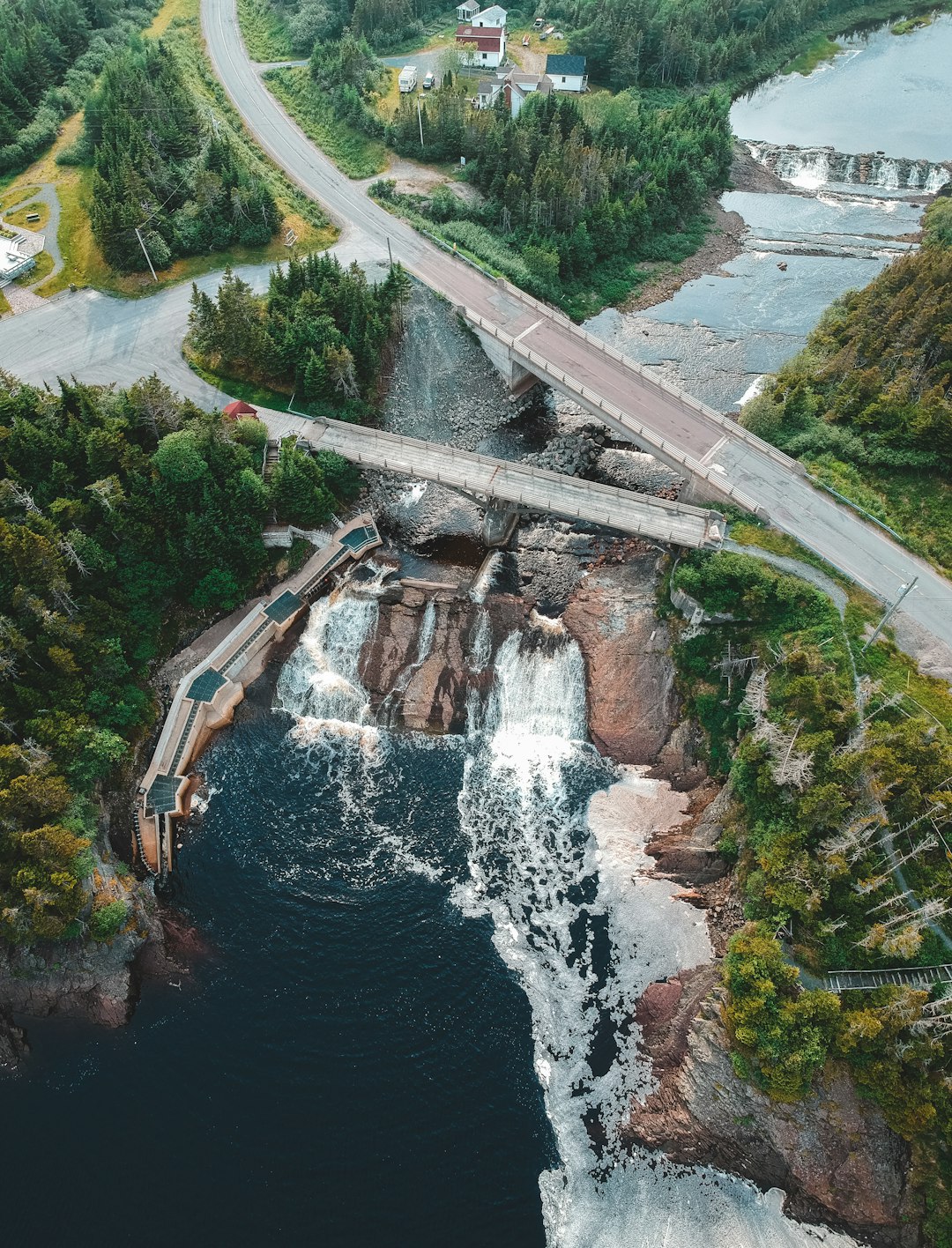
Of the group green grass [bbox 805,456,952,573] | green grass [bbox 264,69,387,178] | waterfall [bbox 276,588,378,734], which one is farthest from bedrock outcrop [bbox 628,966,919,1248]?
green grass [bbox 264,69,387,178]

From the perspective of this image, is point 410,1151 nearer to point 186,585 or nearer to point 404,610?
point 404,610

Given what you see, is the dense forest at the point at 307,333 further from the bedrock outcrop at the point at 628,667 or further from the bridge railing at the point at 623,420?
the bedrock outcrop at the point at 628,667

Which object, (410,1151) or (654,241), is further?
(654,241)

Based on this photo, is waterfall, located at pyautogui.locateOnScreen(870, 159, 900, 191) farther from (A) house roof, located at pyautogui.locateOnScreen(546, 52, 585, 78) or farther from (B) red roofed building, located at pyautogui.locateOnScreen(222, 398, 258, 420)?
(B) red roofed building, located at pyautogui.locateOnScreen(222, 398, 258, 420)

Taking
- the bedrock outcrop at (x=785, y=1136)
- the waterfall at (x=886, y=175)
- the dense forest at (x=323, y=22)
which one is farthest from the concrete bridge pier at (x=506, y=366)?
the waterfall at (x=886, y=175)

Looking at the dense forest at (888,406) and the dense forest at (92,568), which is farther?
the dense forest at (888,406)

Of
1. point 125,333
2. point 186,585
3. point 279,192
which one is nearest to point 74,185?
point 279,192
